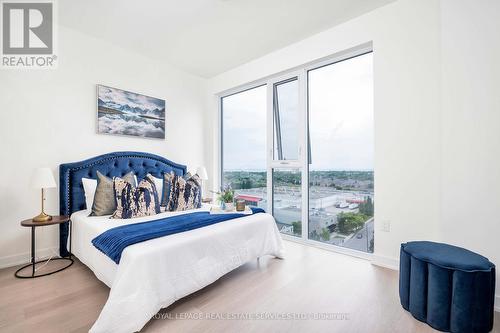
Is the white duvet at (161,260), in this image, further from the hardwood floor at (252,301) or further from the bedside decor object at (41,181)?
the bedside decor object at (41,181)

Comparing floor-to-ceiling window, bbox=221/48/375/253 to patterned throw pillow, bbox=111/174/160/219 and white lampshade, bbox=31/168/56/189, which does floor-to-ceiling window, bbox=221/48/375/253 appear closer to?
patterned throw pillow, bbox=111/174/160/219

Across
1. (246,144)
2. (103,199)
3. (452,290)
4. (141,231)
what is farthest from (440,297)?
(246,144)

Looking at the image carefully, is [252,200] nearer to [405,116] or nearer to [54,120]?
[405,116]

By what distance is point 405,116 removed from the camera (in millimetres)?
2451

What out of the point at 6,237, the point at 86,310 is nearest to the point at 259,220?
the point at 86,310

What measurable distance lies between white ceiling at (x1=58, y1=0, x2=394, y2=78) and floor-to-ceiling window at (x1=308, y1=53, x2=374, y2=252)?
2.19 ft

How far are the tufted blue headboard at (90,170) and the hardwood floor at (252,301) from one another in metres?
0.68

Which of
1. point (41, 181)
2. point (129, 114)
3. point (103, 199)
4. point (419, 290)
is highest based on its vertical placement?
point (129, 114)

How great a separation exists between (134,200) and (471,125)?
3180mm

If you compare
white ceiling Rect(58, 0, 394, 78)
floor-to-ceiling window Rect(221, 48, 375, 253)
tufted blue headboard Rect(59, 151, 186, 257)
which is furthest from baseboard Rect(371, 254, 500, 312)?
tufted blue headboard Rect(59, 151, 186, 257)

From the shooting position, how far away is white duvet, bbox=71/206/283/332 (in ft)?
5.06

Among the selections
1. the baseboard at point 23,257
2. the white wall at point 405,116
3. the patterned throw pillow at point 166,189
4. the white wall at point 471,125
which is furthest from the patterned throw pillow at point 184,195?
the white wall at point 471,125

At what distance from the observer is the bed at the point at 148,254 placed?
1554 millimetres

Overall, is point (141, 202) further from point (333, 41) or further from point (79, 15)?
point (333, 41)
